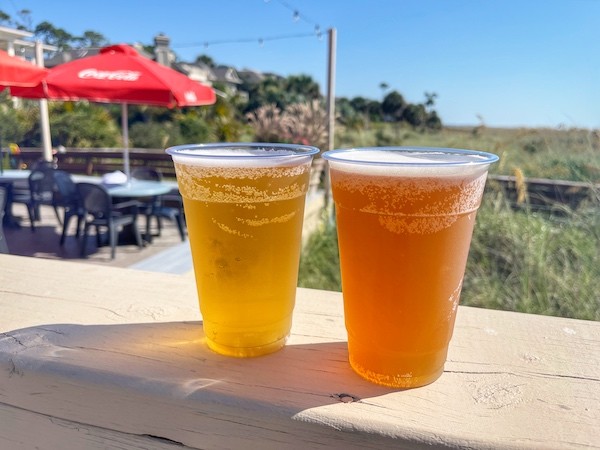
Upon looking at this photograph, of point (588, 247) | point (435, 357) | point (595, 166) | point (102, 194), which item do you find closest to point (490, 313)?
point (435, 357)

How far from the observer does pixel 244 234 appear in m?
0.65

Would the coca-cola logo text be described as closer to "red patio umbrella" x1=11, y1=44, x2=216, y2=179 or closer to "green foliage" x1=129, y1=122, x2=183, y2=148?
"red patio umbrella" x1=11, y1=44, x2=216, y2=179

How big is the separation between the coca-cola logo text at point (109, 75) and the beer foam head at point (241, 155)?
487 cm

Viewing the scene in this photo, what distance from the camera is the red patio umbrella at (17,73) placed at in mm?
5043

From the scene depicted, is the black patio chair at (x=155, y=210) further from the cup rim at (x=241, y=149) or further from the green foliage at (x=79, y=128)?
the green foliage at (x=79, y=128)

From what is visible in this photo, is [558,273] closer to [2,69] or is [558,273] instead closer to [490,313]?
[490,313]

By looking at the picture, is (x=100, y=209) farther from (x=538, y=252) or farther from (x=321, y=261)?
(x=538, y=252)

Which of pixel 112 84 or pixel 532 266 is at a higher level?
pixel 112 84

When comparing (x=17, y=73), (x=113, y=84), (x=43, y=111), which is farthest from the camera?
(x=43, y=111)

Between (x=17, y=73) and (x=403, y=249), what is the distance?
19.1 feet

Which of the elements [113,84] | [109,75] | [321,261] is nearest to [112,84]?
[113,84]

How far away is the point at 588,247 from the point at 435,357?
10.3 feet

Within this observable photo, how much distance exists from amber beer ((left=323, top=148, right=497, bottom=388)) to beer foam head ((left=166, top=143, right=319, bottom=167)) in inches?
2.3

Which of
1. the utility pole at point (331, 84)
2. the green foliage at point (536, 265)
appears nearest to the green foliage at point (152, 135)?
the utility pole at point (331, 84)
